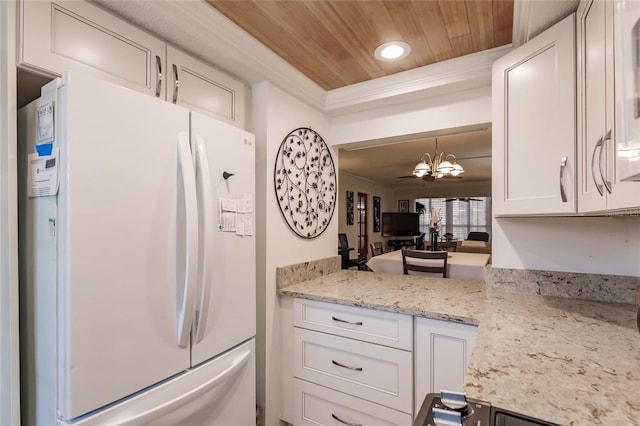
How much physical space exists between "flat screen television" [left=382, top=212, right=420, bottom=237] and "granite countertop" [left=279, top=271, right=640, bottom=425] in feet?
23.5

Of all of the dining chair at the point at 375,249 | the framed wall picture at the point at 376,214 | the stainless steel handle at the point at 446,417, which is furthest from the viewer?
the framed wall picture at the point at 376,214

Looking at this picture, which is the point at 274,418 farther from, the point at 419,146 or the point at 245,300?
the point at 419,146

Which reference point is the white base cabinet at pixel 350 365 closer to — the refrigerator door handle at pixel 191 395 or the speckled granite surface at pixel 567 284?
the refrigerator door handle at pixel 191 395

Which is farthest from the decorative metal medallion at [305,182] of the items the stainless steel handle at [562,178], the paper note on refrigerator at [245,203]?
the stainless steel handle at [562,178]

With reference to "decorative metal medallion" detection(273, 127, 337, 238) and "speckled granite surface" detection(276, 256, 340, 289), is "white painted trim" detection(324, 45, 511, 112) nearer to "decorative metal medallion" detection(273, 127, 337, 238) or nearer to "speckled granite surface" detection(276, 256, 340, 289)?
"decorative metal medallion" detection(273, 127, 337, 238)

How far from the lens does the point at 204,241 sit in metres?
1.13

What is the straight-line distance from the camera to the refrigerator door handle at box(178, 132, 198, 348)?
3.45 ft

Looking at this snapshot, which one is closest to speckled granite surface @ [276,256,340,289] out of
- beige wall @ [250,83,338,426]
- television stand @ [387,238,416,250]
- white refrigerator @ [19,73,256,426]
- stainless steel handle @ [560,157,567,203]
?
beige wall @ [250,83,338,426]

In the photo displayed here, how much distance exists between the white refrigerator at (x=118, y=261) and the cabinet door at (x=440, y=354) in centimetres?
85

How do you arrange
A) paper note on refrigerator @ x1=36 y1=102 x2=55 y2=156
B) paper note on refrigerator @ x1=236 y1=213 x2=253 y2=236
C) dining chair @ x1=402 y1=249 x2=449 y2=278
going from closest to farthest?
paper note on refrigerator @ x1=36 y1=102 x2=55 y2=156
paper note on refrigerator @ x1=236 y1=213 x2=253 y2=236
dining chair @ x1=402 y1=249 x2=449 y2=278

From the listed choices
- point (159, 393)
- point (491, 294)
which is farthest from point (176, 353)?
point (491, 294)

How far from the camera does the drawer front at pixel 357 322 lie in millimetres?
1468

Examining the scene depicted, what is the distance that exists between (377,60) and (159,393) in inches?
71.3

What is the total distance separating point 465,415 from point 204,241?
3.05ft
